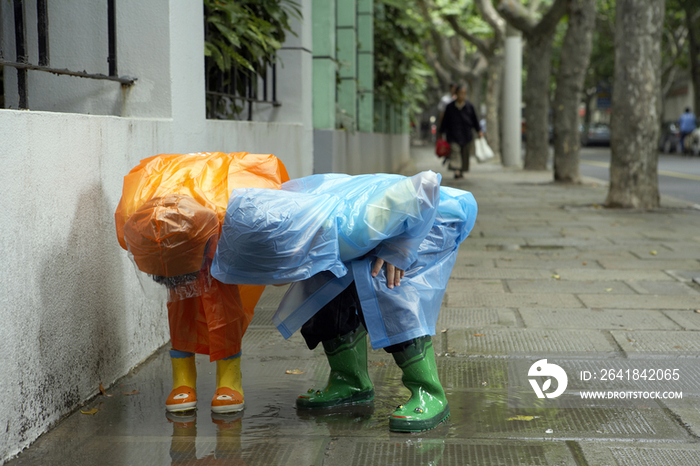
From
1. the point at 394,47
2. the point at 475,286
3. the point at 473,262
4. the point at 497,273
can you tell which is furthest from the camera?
the point at 394,47

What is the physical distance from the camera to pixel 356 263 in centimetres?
279

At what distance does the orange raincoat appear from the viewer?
2.64m

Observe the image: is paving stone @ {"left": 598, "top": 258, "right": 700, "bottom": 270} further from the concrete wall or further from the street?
the street

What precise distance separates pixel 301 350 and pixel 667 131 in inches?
1042

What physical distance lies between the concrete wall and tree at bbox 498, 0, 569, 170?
10.0 feet

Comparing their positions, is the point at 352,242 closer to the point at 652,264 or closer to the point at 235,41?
the point at 235,41

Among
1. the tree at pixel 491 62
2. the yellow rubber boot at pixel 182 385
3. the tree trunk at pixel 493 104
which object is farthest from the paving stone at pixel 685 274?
the tree trunk at pixel 493 104

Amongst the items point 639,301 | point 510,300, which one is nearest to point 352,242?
point 510,300

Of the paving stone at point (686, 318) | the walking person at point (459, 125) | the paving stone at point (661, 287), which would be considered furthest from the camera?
the walking person at point (459, 125)

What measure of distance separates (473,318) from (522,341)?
22.0 inches

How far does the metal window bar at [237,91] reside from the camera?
535cm

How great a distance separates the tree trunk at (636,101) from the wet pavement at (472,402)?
136 inches

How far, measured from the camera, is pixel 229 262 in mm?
2619

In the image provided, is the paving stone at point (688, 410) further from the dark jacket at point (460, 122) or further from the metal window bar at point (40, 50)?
the dark jacket at point (460, 122)
